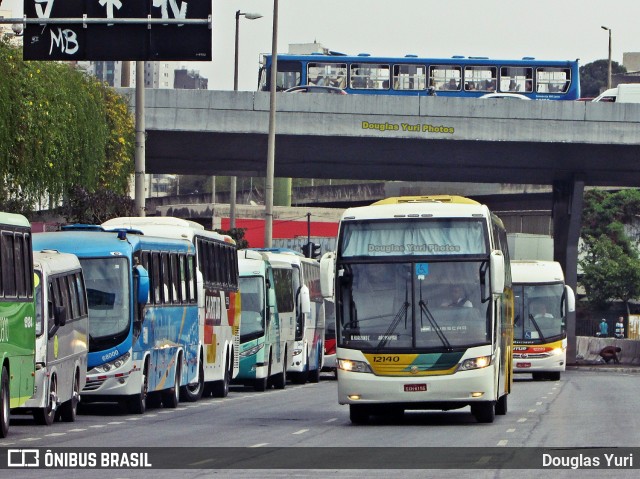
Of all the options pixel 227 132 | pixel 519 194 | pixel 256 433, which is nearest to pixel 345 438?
pixel 256 433

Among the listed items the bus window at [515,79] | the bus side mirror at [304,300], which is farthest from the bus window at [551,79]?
the bus side mirror at [304,300]

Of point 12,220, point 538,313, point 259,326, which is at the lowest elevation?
point 538,313

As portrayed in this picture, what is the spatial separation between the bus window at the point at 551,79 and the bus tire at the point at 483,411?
45.8 m

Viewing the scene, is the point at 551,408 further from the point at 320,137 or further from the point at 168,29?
the point at 320,137

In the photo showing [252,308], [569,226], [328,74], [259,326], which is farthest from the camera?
[328,74]

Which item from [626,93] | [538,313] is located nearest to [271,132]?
[538,313]

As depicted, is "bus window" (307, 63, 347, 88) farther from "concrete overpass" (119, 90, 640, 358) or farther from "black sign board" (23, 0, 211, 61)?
"black sign board" (23, 0, 211, 61)

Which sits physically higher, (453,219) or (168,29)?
(168,29)

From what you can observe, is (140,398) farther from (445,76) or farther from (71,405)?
(445,76)

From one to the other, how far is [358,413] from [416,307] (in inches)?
75.3

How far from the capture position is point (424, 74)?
68.9 m

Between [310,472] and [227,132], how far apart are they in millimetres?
40249

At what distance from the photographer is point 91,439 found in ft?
68.8

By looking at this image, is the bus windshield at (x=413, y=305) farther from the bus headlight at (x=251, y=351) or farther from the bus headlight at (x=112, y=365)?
the bus headlight at (x=251, y=351)
